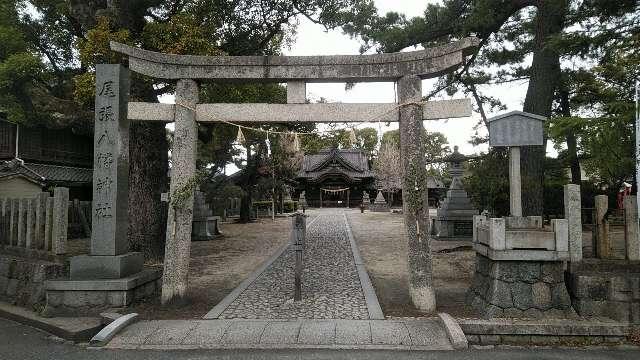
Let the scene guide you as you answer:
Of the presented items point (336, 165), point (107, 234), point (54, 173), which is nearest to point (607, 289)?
point (107, 234)

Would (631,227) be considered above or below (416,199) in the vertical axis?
below

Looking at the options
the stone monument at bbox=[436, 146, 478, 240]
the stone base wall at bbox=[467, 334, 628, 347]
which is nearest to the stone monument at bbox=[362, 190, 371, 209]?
the stone monument at bbox=[436, 146, 478, 240]

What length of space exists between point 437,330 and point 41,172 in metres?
20.4

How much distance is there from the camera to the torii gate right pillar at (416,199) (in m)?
6.43

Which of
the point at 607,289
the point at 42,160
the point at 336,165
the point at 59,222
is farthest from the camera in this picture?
the point at 336,165

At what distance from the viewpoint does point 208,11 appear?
1055cm

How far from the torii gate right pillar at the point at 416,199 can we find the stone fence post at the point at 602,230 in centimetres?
250

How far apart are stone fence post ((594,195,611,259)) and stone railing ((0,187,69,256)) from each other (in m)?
8.87

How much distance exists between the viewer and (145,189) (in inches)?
424

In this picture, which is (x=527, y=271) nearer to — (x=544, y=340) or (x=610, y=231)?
(x=544, y=340)

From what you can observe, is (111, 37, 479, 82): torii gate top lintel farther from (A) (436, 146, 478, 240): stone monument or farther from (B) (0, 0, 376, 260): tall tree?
(A) (436, 146, 478, 240): stone monument

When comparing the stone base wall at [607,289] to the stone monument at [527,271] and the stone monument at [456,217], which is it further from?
the stone monument at [456,217]

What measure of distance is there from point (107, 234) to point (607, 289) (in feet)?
25.3

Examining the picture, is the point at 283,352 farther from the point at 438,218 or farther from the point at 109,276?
the point at 438,218
